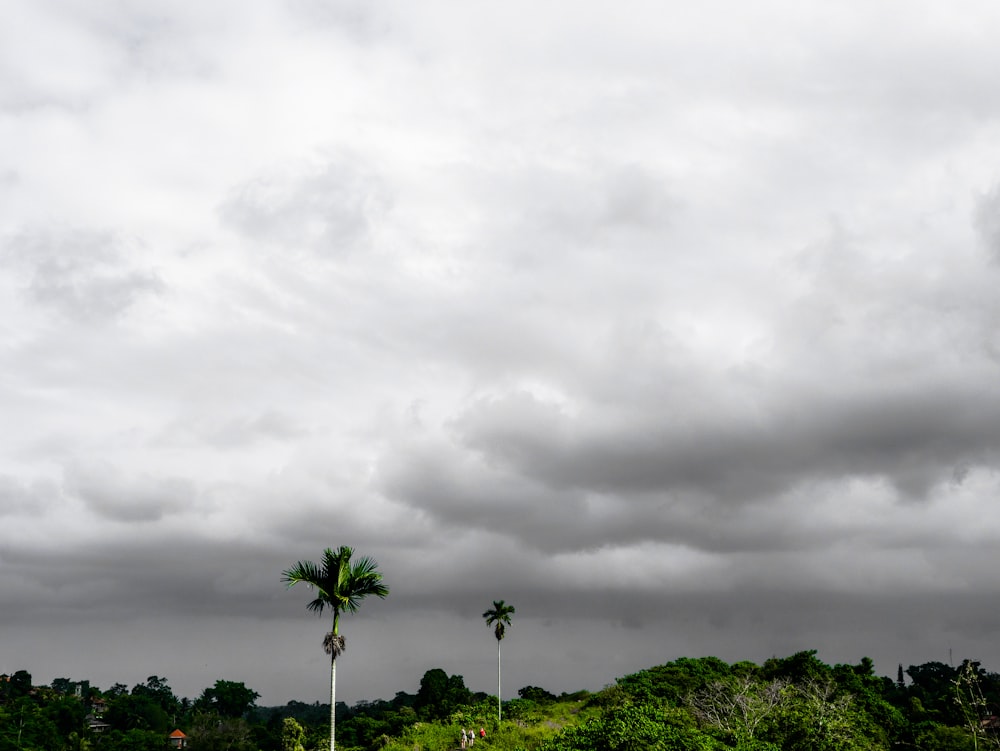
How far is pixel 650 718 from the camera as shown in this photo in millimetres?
38156

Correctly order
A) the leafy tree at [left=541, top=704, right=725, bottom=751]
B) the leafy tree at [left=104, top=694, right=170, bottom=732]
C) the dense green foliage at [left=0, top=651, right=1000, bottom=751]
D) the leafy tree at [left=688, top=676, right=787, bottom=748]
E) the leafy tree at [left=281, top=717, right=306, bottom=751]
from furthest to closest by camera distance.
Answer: the leafy tree at [left=104, top=694, right=170, bottom=732] < the leafy tree at [left=281, top=717, right=306, bottom=751] < the leafy tree at [left=688, top=676, right=787, bottom=748] < the dense green foliage at [left=0, top=651, right=1000, bottom=751] < the leafy tree at [left=541, top=704, right=725, bottom=751]

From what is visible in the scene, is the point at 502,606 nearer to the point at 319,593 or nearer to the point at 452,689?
the point at 452,689

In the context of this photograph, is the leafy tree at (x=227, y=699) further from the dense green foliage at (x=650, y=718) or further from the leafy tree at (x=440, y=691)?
the leafy tree at (x=440, y=691)

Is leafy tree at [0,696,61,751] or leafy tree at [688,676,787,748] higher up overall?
leafy tree at [688,676,787,748]

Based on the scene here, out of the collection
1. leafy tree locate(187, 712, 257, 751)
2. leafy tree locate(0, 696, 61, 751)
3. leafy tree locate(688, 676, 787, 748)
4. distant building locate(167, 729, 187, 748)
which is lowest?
distant building locate(167, 729, 187, 748)

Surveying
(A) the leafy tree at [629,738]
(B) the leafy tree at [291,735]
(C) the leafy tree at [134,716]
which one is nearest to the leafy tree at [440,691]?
(B) the leafy tree at [291,735]

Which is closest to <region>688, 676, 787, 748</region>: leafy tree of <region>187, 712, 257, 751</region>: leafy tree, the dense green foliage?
the dense green foliage

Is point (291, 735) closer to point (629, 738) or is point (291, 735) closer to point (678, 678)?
point (678, 678)

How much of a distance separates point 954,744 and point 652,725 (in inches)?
1576

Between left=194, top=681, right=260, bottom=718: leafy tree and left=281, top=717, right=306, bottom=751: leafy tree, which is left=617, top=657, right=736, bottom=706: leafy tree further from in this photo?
left=194, top=681, right=260, bottom=718: leafy tree

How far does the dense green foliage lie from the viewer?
3666 centimetres

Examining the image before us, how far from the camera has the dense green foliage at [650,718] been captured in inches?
1443

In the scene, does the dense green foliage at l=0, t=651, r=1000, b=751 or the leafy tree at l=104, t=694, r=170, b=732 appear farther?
the leafy tree at l=104, t=694, r=170, b=732

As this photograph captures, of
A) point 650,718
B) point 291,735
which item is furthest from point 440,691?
point 650,718
